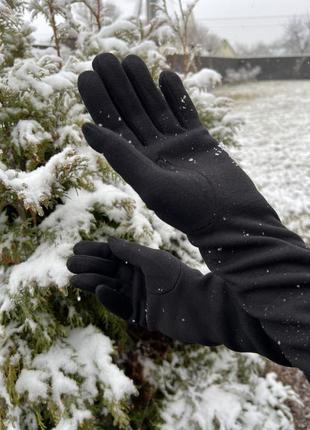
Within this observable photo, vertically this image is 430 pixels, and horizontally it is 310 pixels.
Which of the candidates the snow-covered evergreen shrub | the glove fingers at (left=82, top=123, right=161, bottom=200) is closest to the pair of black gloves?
the glove fingers at (left=82, top=123, right=161, bottom=200)

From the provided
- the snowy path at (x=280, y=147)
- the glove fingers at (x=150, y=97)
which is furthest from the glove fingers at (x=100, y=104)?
the snowy path at (x=280, y=147)

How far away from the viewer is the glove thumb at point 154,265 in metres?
1.57

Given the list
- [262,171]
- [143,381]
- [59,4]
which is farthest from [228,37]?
[143,381]

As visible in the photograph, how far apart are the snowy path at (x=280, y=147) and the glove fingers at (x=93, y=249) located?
1.74m

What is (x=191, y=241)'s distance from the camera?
1.42m

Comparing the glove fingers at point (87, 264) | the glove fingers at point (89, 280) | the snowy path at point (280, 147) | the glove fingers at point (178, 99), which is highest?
the glove fingers at point (178, 99)

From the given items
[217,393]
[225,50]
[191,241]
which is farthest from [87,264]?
[225,50]

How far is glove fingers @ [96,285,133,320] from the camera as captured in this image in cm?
159

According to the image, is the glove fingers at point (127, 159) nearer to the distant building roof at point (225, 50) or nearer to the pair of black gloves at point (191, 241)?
the pair of black gloves at point (191, 241)

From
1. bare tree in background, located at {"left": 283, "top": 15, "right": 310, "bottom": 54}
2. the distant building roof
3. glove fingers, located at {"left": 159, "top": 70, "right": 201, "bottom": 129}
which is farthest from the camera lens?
bare tree in background, located at {"left": 283, "top": 15, "right": 310, "bottom": 54}

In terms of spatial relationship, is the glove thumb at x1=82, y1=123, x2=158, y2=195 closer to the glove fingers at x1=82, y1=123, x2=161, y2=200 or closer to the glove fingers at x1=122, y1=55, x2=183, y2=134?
the glove fingers at x1=82, y1=123, x2=161, y2=200

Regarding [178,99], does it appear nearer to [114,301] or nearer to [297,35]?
[114,301]

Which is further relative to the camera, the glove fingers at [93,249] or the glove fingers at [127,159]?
the glove fingers at [93,249]

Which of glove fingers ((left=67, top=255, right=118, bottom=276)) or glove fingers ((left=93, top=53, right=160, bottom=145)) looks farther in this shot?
glove fingers ((left=67, top=255, right=118, bottom=276))
